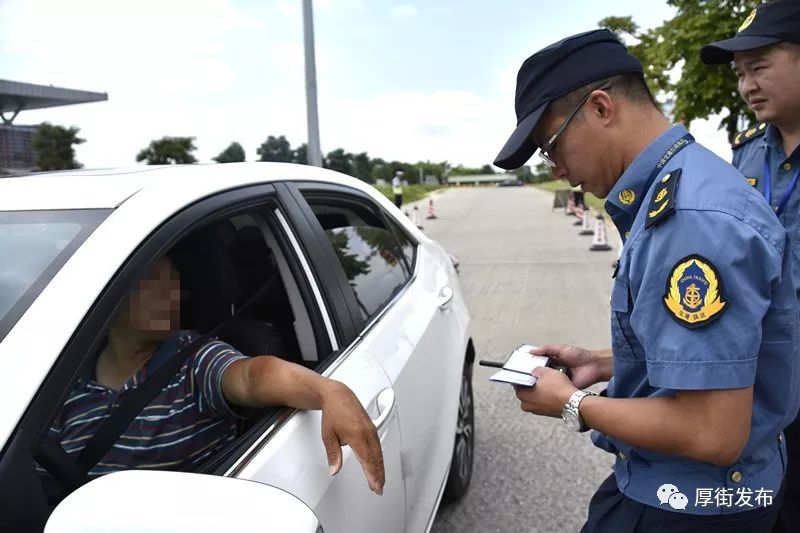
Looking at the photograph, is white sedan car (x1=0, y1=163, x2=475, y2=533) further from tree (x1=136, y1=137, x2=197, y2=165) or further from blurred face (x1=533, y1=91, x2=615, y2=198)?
tree (x1=136, y1=137, x2=197, y2=165)

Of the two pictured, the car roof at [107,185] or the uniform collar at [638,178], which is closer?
the uniform collar at [638,178]

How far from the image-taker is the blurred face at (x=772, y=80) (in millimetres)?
2041

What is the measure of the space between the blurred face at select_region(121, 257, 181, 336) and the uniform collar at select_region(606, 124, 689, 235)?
1.08 meters

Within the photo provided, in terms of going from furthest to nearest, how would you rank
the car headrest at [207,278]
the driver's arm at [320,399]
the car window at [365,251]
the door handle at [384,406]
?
the car window at [365,251]
the car headrest at [207,278]
the door handle at [384,406]
the driver's arm at [320,399]

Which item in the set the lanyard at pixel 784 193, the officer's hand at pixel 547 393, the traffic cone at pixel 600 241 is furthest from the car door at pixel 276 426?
the traffic cone at pixel 600 241

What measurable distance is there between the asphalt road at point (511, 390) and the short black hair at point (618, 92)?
7.24 ft

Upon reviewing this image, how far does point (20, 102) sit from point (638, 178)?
1575 cm

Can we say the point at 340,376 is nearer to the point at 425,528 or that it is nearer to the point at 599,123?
the point at 425,528

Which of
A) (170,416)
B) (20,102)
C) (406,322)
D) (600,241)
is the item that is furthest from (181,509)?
(20,102)

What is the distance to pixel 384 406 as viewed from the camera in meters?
1.80

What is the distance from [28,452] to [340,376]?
34.1 inches

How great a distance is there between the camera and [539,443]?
3.81m

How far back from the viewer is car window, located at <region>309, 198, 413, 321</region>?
233 centimetres

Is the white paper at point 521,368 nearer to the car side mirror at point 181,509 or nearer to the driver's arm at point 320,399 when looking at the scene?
the driver's arm at point 320,399
